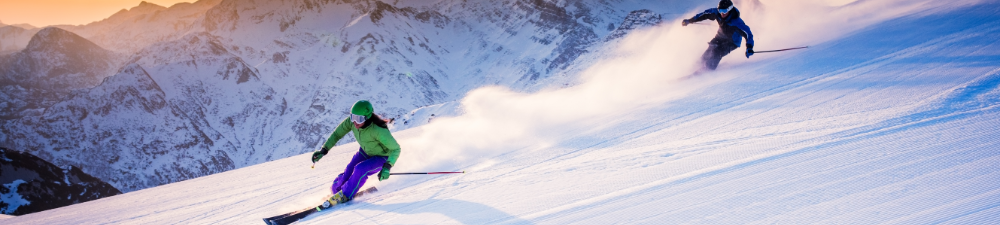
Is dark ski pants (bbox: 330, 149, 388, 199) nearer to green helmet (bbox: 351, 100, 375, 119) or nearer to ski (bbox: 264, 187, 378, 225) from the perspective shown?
ski (bbox: 264, 187, 378, 225)

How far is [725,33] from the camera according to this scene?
401 inches

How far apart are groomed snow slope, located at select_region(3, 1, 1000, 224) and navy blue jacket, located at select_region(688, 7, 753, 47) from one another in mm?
761

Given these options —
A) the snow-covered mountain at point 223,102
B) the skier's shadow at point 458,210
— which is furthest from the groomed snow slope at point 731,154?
the snow-covered mountain at point 223,102

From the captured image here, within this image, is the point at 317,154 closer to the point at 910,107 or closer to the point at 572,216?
the point at 572,216

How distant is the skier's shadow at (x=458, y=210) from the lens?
359 cm

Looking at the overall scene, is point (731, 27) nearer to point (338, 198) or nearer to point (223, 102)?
point (338, 198)

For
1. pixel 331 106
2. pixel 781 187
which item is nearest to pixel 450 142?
pixel 781 187

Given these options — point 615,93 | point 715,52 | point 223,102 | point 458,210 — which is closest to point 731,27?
point 715,52

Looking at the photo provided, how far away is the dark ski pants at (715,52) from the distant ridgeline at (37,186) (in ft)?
322

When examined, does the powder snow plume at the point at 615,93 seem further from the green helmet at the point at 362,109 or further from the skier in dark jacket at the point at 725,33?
the green helmet at the point at 362,109

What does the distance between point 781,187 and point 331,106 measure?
7639 inches

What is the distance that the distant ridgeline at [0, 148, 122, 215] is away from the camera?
71500mm

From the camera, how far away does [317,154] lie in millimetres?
6508

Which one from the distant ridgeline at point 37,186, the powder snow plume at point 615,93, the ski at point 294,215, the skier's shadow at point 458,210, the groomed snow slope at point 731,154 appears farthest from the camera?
the distant ridgeline at point 37,186
